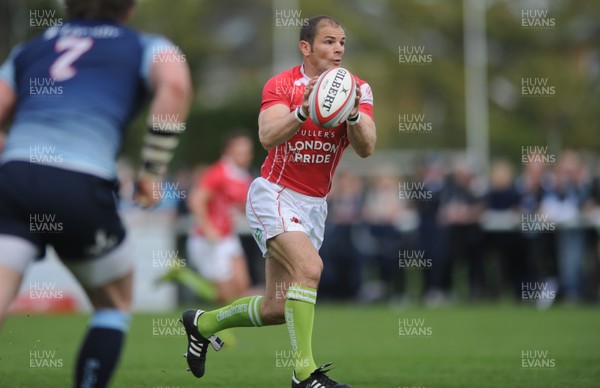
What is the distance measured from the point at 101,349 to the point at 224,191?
29.8 ft

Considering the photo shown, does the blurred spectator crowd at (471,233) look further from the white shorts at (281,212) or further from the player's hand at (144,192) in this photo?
the player's hand at (144,192)

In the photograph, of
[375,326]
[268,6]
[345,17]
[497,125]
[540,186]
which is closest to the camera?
[375,326]

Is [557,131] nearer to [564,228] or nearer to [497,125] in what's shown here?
[497,125]

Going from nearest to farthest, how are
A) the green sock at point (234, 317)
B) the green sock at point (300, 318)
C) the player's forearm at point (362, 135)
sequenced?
the green sock at point (300, 318) < the player's forearm at point (362, 135) < the green sock at point (234, 317)

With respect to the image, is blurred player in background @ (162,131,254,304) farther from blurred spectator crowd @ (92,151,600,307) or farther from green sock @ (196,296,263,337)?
green sock @ (196,296,263,337)

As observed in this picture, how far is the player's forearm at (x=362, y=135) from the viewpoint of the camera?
7148mm

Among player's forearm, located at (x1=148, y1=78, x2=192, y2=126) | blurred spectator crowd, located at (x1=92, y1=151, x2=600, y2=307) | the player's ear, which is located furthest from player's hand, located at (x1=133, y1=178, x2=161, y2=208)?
blurred spectator crowd, located at (x1=92, y1=151, x2=600, y2=307)

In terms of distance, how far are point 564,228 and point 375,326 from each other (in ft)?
20.2

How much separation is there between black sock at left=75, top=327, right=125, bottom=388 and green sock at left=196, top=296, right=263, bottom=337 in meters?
2.53

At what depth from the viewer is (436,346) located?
11.8 metres

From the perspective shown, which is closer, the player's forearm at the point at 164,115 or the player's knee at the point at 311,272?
Answer: the player's forearm at the point at 164,115

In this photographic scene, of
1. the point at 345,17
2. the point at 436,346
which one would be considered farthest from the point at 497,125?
the point at 436,346

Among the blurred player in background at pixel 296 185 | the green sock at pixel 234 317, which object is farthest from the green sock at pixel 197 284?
the blurred player in background at pixel 296 185

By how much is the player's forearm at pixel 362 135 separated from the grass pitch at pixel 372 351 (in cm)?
201
